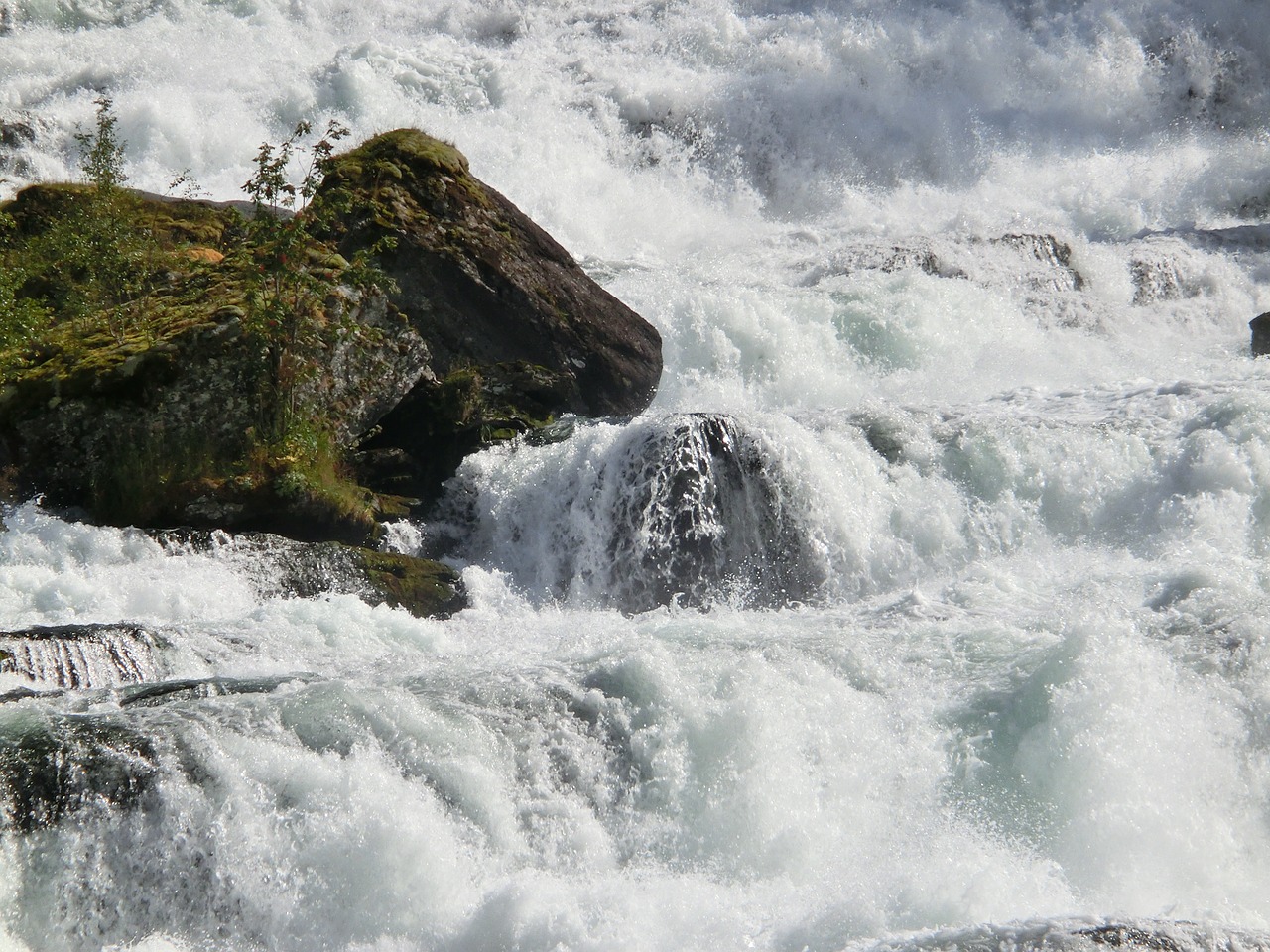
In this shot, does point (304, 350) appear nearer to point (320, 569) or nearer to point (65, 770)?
point (320, 569)

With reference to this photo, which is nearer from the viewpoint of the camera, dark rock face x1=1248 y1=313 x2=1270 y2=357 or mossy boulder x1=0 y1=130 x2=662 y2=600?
mossy boulder x1=0 y1=130 x2=662 y2=600

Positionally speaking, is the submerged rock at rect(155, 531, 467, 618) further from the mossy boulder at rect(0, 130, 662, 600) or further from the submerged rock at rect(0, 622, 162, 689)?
the submerged rock at rect(0, 622, 162, 689)

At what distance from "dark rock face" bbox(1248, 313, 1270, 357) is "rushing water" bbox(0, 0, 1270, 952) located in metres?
1.06

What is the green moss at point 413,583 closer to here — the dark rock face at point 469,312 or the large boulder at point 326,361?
the large boulder at point 326,361

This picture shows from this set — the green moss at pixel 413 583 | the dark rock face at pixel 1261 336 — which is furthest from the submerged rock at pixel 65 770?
the dark rock face at pixel 1261 336

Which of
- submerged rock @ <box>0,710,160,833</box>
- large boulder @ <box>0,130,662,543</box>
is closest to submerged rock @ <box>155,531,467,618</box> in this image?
large boulder @ <box>0,130,662,543</box>

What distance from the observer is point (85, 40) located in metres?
20.9

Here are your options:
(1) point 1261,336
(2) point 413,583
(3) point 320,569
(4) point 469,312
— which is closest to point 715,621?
(2) point 413,583

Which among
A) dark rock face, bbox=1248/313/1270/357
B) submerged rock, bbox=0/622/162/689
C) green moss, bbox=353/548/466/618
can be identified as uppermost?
dark rock face, bbox=1248/313/1270/357

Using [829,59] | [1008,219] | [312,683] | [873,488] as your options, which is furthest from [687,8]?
[312,683]

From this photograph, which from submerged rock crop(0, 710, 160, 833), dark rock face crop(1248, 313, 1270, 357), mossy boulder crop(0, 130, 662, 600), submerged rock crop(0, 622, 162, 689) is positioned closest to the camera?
submerged rock crop(0, 710, 160, 833)

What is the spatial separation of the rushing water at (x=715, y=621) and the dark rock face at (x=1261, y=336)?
3.48 ft

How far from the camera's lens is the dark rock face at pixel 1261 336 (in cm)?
1541

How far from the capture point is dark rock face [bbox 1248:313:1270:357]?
50.5ft
